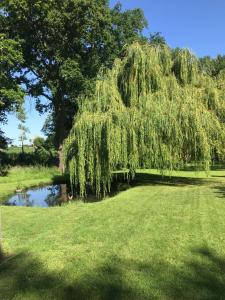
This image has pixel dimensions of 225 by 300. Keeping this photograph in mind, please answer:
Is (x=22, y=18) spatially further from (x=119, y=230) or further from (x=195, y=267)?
(x=195, y=267)

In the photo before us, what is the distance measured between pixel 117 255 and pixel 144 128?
887cm

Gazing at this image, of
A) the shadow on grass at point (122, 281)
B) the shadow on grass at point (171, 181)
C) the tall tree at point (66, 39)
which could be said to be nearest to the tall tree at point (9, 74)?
the tall tree at point (66, 39)

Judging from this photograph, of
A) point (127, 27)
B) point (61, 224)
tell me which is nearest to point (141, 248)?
point (61, 224)

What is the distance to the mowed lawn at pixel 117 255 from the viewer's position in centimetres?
404

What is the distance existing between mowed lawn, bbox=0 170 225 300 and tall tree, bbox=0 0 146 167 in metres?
17.0

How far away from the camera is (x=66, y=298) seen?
3.86 meters

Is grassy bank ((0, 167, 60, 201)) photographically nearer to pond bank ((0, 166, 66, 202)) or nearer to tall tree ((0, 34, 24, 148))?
pond bank ((0, 166, 66, 202))

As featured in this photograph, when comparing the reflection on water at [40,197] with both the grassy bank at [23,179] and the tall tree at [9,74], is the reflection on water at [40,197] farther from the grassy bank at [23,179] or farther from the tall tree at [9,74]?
the tall tree at [9,74]

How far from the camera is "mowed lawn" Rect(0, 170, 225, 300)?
13.3 ft

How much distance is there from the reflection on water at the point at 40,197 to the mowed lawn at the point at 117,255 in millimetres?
5413

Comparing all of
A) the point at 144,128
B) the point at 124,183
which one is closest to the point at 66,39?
the point at 124,183

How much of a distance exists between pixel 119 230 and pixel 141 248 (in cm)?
128

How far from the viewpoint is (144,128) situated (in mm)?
13703

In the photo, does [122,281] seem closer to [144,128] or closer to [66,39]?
[144,128]
